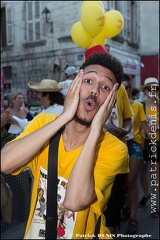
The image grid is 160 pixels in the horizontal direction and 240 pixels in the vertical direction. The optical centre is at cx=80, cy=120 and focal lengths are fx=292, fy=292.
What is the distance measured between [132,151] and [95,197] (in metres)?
2.00

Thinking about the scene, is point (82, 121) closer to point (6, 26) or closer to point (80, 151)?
point (80, 151)

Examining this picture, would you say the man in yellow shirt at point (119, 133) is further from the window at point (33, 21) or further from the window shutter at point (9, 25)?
the window shutter at point (9, 25)

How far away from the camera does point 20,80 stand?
45.8ft

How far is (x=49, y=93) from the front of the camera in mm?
2977

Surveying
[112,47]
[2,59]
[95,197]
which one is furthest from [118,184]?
[2,59]

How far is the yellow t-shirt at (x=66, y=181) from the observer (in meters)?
1.14

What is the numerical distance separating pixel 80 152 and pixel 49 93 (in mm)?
1967

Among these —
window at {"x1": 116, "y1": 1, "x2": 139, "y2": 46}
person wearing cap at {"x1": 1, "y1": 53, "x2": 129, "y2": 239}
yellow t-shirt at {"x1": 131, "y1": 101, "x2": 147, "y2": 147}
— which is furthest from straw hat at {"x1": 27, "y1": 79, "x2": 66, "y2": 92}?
Answer: window at {"x1": 116, "y1": 1, "x2": 139, "y2": 46}

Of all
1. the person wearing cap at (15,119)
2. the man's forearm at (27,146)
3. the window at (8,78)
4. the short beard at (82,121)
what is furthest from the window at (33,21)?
the man's forearm at (27,146)

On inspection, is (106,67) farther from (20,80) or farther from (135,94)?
(20,80)

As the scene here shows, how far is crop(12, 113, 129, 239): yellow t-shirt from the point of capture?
3.73 ft

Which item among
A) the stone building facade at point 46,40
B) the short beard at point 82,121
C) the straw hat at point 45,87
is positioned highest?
the stone building facade at point 46,40

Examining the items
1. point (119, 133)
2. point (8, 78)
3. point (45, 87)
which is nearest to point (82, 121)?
point (119, 133)

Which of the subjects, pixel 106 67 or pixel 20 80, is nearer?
pixel 106 67
